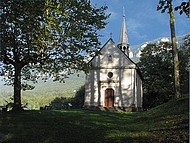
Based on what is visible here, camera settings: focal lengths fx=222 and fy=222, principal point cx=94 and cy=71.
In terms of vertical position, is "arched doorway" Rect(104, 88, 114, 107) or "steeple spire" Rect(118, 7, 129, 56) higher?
"steeple spire" Rect(118, 7, 129, 56)

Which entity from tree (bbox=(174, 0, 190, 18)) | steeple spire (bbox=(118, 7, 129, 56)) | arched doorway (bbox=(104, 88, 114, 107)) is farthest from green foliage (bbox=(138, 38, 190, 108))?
tree (bbox=(174, 0, 190, 18))

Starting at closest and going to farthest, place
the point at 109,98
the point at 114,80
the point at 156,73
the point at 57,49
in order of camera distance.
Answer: the point at 57,49 → the point at 114,80 → the point at 109,98 → the point at 156,73

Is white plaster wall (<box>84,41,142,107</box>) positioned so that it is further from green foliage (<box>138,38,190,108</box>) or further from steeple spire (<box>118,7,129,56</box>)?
green foliage (<box>138,38,190,108</box>)

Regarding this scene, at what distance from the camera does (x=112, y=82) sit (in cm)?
2784

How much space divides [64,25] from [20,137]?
6.67 meters

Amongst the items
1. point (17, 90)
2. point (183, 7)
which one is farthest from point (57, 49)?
point (183, 7)

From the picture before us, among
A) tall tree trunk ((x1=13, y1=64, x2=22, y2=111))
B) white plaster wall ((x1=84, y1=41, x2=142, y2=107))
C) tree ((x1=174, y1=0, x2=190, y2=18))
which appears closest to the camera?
tree ((x1=174, y1=0, x2=190, y2=18))

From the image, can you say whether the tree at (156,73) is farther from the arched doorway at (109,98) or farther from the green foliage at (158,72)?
the arched doorway at (109,98)

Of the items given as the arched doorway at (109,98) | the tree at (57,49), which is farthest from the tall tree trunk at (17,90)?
the arched doorway at (109,98)

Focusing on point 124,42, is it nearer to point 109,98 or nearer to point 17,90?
point 109,98

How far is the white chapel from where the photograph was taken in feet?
89.6

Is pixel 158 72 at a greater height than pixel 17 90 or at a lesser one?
greater

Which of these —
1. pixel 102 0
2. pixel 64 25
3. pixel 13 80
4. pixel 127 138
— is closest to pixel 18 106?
pixel 13 80

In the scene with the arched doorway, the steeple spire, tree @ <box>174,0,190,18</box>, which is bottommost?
the arched doorway
